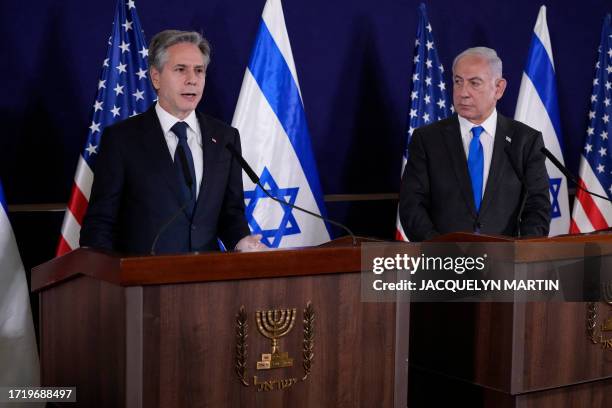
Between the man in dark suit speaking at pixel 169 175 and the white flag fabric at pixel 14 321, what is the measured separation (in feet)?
2.04

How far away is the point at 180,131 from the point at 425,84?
7.01ft

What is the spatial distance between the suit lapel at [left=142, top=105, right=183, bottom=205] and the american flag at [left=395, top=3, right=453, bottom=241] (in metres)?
1.99

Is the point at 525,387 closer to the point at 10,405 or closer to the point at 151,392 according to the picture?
the point at 151,392

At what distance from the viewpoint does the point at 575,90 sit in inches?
227

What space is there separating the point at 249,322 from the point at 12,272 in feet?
5.17

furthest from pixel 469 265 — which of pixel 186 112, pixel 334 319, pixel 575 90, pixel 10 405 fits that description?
pixel 575 90

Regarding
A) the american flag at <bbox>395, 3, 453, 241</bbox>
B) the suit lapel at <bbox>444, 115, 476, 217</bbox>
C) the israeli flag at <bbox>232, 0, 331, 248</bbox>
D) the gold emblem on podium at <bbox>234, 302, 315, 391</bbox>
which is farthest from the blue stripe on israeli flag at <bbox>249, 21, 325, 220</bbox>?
the gold emblem on podium at <bbox>234, 302, 315, 391</bbox>

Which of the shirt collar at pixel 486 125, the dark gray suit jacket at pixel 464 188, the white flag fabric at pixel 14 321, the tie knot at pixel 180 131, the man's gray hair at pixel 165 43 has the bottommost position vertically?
the white flag fabric at pixel 14 321

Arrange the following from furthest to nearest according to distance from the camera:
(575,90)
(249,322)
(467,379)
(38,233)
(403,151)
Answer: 1. (575,90)
2. (403,151)
3. (38,233)
4. (467,379)
5. (249,322)

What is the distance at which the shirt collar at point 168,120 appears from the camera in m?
2.88

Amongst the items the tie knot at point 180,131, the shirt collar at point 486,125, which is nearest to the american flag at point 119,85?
the tie knot at point 180,131

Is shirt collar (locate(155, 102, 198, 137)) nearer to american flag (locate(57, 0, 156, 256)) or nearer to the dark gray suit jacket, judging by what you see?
american flag (locate(57, 0, 156, 256))

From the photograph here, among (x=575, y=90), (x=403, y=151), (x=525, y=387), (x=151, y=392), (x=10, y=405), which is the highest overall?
(x=575, y=90)

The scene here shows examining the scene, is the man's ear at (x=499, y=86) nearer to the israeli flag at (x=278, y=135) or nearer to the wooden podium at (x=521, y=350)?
the wooden podium at (x=521, y=350)
